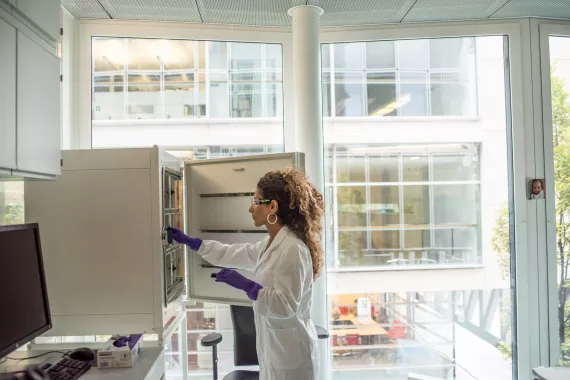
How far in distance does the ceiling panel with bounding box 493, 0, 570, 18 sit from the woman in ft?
6.14

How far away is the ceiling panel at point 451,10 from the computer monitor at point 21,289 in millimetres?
2418

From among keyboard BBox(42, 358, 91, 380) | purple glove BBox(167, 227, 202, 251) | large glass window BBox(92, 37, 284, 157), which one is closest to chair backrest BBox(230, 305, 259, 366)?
purple glove BBox(167, 227, 202, 251)

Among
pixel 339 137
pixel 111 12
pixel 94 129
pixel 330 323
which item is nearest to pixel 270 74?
pixel 339 137

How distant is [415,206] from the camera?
2863 mm

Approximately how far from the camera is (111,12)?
2.43 m

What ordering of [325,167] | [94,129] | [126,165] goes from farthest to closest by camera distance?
1. [325,167]
2. [94,129]
3. [126,165]

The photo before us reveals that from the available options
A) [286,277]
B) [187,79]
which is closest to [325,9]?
[187,79]

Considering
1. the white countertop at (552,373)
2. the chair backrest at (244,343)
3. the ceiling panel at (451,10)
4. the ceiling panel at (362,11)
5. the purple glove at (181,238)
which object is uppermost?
the ceiling panel at (451,10)

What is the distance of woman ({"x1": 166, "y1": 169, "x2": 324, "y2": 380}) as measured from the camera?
1605 mm

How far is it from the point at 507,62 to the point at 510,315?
5.87 feet

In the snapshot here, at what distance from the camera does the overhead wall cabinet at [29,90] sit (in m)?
1.29

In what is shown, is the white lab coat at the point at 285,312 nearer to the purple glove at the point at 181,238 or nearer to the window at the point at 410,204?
the purple glove at the point at 181,238

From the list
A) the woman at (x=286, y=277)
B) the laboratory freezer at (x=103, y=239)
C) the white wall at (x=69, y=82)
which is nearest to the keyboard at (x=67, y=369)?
the laboratory freezer at (x=103, y=239)

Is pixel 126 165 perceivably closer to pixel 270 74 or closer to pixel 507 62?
pixel 270 74
